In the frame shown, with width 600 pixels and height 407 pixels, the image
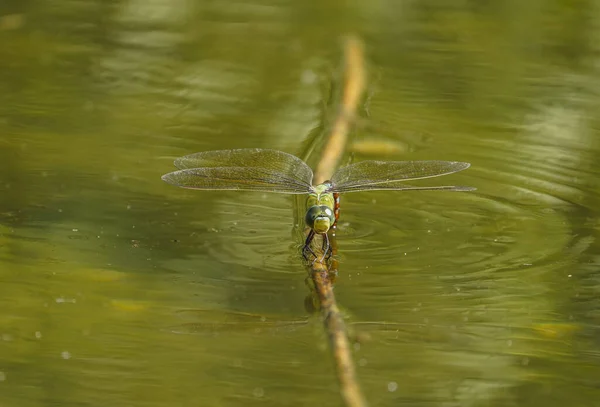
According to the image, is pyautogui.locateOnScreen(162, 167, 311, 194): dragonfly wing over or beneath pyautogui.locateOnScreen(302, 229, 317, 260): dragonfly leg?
over

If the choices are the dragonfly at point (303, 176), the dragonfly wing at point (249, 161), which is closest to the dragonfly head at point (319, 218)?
the dragonfly at point (303, 176)

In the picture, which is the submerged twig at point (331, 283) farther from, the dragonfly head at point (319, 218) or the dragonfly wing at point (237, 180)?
the dragonfly wing at point (237, 180)

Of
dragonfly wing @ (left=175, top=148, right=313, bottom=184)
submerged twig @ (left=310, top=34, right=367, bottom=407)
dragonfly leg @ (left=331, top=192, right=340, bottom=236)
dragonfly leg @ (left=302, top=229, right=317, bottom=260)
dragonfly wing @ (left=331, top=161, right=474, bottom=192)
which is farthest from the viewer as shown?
dragonfly wing @ (left=175, top=148, right=313, bottom=184)

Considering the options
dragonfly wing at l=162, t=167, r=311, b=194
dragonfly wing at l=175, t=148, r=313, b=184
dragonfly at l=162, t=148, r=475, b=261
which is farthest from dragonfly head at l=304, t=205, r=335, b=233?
dragonfly wing at l=175, t=148, r=313, b=184

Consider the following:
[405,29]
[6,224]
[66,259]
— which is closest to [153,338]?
[66,259]

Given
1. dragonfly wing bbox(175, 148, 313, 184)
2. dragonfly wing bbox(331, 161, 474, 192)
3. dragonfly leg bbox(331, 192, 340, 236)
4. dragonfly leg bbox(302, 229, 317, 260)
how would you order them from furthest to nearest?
dragonfly wing bbox(175, 148, 313, 184), dragonfly wing bbox(331, 161, 474, 192), dragonfly leg bbox(331, 192, 340, 236), dragonfly leg bbox(302, 229, 317, 260)

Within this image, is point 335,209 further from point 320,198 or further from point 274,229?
point 274,229

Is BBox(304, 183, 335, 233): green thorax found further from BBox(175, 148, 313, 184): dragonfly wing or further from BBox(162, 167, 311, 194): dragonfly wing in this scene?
BBox(175, 148, 313, 184): dragonfly wing

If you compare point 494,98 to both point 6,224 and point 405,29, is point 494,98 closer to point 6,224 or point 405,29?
point 405,29
